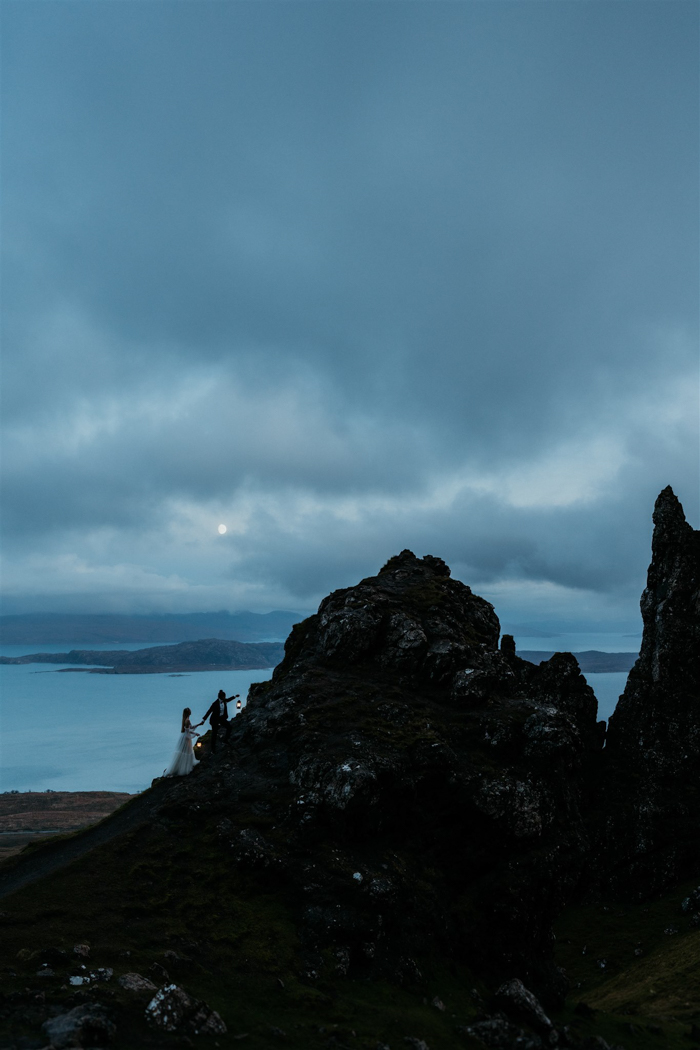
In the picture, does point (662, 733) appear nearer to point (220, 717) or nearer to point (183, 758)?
point (220, 717)

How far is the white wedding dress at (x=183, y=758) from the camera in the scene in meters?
41.3

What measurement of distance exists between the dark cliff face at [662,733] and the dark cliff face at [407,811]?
171ft

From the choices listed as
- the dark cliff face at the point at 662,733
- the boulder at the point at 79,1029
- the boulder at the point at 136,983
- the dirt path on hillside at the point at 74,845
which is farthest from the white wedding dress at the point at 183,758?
the dark cliff face at the point at 662,733

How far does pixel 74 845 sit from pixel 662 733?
276 feet

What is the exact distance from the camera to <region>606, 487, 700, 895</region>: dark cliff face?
80188 mm

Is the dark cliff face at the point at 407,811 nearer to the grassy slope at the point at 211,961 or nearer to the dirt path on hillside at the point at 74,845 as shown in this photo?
the grassy slope at the point at 211,961

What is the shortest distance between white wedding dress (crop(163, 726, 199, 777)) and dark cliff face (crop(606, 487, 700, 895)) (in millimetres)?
69476

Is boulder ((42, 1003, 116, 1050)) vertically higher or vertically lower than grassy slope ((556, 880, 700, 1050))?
higher

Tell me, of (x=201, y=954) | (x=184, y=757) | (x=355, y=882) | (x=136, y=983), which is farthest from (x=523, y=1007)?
(x=184, y=757)

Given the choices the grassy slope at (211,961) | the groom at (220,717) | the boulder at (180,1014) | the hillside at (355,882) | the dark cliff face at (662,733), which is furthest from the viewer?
the dark cliff face at (662,733)

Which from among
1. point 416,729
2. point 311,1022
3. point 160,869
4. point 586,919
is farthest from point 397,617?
point 586,919

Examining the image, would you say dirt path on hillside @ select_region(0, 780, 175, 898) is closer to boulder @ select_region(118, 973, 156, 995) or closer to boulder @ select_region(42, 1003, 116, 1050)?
boulder @ select_region(118, 973, 156, 995)

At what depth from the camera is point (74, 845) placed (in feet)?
114

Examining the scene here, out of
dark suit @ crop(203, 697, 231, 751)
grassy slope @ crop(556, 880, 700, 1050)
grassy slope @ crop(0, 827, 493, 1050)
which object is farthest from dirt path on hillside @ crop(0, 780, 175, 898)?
grassy slope @ crop(556, 880, 700, 1050)
